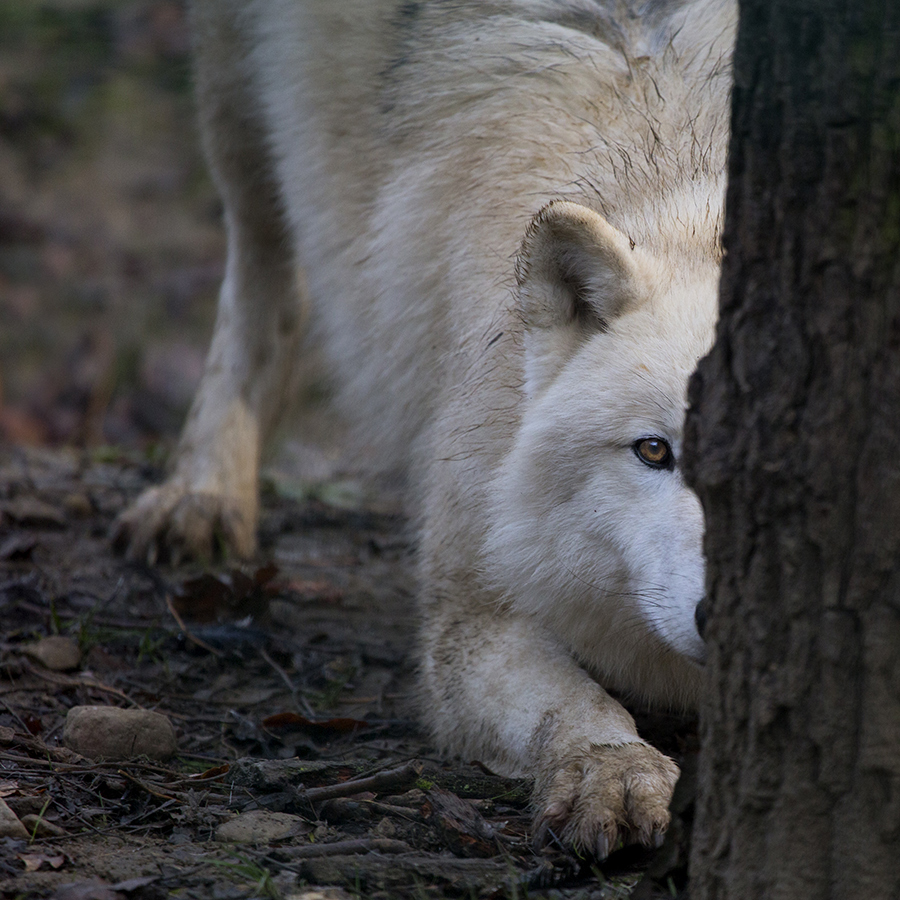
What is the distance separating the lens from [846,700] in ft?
5.12

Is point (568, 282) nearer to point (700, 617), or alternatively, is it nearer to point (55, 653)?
point (700, 617)

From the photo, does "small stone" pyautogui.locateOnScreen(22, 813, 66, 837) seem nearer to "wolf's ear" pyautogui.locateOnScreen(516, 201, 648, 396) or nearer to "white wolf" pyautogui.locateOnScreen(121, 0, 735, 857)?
"white wolf" pyautogui.locateOnScreen(121, 0, 735, 857)

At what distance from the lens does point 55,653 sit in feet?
10.5

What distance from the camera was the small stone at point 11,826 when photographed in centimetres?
213

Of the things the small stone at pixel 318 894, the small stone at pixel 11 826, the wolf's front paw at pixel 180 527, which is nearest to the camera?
the small stone at pixel 318 894

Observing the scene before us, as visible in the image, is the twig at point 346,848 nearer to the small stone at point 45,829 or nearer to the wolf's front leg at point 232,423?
the small stone at point 45,829

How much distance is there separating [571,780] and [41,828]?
1.06 metres

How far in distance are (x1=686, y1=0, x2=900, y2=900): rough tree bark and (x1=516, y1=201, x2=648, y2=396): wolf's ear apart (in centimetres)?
100

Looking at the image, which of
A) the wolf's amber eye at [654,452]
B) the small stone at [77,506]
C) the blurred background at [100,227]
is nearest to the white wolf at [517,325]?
the wolf's amber eye at [654,452]

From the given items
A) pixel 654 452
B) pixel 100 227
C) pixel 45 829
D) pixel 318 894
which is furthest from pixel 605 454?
pixel 100 227

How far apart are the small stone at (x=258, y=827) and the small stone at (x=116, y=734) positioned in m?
0.51

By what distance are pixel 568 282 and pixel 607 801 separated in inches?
49.4

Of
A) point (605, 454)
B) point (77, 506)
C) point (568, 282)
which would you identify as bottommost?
point (77, 506)

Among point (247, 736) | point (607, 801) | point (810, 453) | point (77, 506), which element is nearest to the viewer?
point (810, 453)
